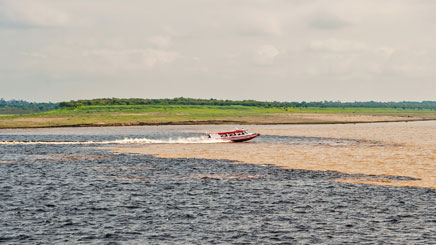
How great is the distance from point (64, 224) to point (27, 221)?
2.45 m

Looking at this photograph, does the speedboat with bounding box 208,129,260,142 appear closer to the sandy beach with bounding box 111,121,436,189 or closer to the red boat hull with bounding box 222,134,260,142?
the red boat hull with bounding box 222,134,260,142

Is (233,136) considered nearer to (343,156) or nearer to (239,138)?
(239,138)

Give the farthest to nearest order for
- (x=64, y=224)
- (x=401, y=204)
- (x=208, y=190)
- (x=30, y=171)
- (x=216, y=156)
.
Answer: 1. (x=216, y=156)
2. (x=30, y=171)
3. (x=208, y=190)
4. (x=401, y=204)
5. (x=64, y=224)

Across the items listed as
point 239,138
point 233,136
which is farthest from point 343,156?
point 233,136

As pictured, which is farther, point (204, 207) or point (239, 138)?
point (239, 138)

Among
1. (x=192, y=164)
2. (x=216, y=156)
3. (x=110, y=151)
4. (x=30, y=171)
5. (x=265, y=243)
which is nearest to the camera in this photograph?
(x=265, y=243)

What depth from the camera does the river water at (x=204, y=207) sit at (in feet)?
95.2

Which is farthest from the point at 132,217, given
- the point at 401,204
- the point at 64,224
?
the point at 401,204

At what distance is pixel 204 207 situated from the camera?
36406 mm

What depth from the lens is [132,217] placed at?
3341 cm

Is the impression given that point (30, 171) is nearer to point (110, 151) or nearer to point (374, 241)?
point (110, 151)

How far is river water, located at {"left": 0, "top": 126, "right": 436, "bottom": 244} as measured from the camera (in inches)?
1142

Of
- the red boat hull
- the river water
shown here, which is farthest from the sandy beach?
the red boat hull

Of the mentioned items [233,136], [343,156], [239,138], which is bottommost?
[343,156]
